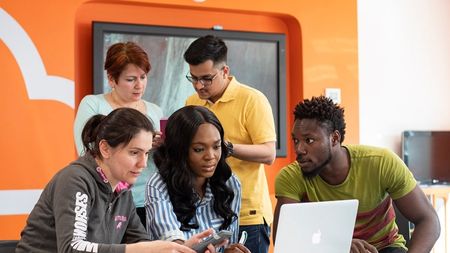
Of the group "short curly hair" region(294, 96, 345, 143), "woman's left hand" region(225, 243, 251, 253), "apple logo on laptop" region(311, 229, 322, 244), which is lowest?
"woman's left hand" region(225, 243, 251, 253)

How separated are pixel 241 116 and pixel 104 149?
111 cm

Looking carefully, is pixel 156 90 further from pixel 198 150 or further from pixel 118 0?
pixel 198 150

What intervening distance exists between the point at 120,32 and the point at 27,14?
2.01ft

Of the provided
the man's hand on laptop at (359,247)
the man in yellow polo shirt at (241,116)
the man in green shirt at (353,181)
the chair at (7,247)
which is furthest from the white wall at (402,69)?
the chair at (7,247)

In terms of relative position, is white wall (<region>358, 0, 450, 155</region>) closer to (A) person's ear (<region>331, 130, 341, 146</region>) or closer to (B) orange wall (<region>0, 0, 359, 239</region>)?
(B) orange wall (<region>0, 0, 359, 239</region>)

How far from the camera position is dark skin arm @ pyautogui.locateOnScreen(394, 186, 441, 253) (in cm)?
277

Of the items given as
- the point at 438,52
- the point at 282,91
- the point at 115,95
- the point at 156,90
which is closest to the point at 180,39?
the point at 156,90

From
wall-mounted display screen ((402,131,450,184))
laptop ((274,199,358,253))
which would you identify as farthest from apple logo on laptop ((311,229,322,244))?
wall-mounted display screen ((402,131,450,184))

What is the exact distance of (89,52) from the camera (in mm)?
5012

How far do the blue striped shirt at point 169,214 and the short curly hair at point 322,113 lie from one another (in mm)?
376

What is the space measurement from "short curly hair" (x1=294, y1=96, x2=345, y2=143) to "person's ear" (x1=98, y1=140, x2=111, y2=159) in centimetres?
90

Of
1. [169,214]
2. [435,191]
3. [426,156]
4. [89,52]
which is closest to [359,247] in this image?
[169,214]

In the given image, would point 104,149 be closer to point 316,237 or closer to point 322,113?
point 316,237

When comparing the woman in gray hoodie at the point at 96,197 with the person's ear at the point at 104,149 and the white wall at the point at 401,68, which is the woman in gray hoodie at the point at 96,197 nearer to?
the person's ear at the point at 104,149
